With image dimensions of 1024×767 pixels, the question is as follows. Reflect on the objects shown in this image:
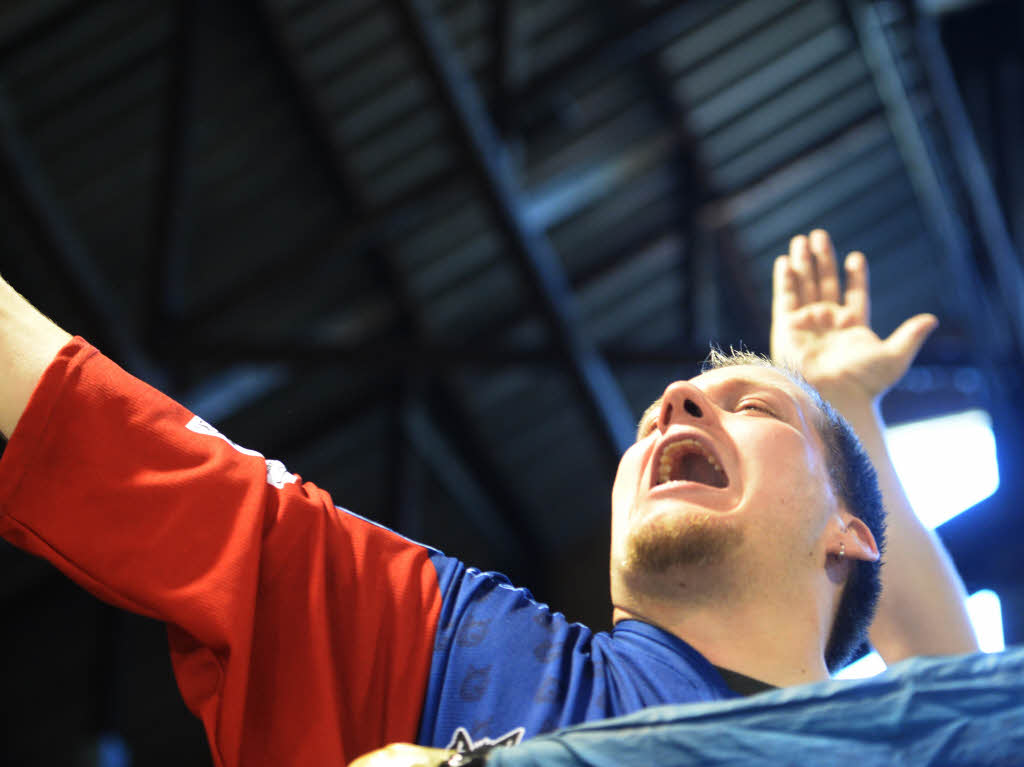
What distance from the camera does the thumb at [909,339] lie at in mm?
2473

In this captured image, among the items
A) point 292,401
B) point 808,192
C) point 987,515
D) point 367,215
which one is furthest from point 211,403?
point 987,515

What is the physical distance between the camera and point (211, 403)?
6625 mm

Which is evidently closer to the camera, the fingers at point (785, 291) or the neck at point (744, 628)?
the neck at point (744, 628)

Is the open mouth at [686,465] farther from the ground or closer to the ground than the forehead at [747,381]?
closer to the ground

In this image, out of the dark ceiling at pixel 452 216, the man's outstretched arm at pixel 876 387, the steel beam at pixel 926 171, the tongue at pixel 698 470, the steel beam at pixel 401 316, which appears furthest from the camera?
the steel beam at pixel 926 171

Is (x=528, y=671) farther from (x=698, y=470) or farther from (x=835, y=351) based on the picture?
(x=835, y=351)

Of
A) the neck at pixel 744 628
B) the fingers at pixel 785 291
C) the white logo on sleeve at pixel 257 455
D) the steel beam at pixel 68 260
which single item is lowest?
the neck at pixel 744 628

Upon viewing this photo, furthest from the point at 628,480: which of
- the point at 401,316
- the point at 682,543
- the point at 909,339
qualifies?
the point at 401,316

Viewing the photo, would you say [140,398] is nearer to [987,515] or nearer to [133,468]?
[133,468]

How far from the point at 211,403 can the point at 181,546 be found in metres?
5.33

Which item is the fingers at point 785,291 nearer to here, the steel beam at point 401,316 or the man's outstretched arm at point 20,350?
the man's outstretched arm at point 20,350

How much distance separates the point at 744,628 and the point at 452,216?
5379 millimetres

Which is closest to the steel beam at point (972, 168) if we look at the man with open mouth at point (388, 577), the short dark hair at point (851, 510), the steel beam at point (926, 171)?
the steel beam at point (926, 171)

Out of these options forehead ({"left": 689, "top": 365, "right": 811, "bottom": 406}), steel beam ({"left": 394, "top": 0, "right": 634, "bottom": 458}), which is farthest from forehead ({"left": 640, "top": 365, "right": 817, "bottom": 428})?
steel beam ({"left": 394, "top": 0, "right": 634, "bottom": 458})
